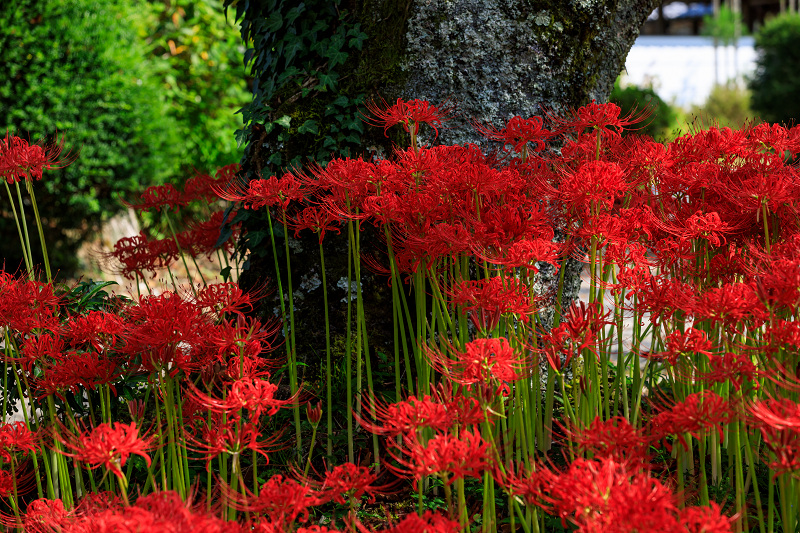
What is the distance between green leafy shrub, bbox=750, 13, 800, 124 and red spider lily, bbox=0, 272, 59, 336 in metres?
16.1

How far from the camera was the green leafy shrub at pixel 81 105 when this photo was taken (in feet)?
21.2

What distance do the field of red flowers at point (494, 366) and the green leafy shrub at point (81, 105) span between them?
4.18 m

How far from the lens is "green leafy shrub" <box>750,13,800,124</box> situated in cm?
1540

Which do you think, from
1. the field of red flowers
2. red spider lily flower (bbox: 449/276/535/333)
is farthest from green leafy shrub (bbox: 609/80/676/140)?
red spider lily flower (bbox: 449/276/535/333)

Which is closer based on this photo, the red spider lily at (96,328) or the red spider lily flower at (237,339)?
the red spider lily flower at (237,339)

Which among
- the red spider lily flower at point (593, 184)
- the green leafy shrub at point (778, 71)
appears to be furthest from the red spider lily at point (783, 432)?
the green leafy shrub at point (778, 71)

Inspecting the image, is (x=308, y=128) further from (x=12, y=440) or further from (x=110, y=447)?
(x=110, y=447)

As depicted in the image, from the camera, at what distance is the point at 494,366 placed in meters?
1.67

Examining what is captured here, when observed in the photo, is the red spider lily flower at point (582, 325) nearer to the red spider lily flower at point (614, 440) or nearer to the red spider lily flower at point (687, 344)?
the red spider lily flower at point (687, 344)

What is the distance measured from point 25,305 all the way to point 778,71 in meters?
17.2

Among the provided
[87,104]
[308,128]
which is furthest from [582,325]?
[87,104]

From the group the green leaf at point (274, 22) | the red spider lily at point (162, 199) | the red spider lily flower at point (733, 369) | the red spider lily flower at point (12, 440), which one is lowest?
the red spider lily flower at point (12, 440)

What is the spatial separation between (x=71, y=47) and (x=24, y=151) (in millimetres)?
4893

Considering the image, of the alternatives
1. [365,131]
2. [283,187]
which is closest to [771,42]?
[365,131]
